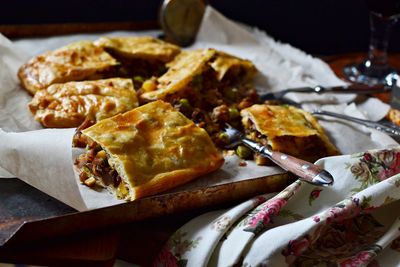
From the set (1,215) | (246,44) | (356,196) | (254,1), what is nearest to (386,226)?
(356,196)

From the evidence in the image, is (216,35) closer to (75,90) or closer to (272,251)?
(75,90)

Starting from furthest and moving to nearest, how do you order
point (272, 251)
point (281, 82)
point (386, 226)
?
1. point (281, 82)
2. point (386, 226)
3. point (272, 251)

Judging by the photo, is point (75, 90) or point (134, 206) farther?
point (75, 90)

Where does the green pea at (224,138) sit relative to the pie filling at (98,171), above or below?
above

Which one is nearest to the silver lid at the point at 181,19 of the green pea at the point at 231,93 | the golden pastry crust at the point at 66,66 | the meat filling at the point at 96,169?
the golden pastry crust at the point at 66,66

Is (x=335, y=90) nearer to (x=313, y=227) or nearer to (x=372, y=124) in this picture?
(x=372, y=124)

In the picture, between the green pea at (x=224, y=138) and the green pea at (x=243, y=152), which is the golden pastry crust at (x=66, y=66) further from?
the green pea at (x=243, y=152)

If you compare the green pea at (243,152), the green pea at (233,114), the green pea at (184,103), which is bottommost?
the green pea at (184,103)

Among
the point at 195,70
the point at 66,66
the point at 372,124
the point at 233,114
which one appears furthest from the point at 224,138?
the point at 66,66

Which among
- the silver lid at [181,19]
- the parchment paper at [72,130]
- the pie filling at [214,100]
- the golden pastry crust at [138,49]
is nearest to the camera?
the parchment paper at [72,130]
